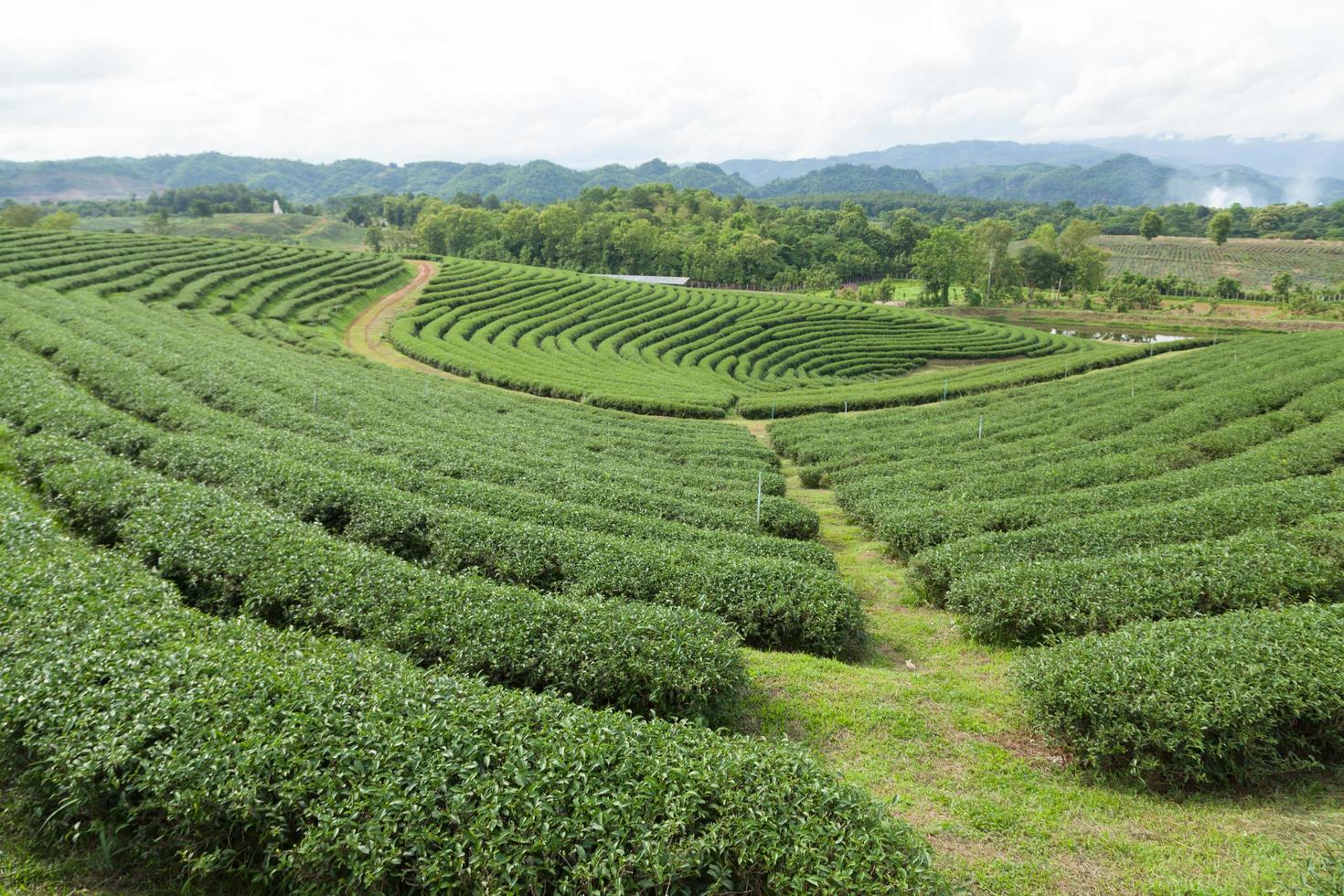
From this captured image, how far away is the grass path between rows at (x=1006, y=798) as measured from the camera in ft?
21.6

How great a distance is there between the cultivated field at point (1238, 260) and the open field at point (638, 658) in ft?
352

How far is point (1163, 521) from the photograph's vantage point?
14156mm

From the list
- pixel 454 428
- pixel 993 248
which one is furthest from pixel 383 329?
pixel 993 248

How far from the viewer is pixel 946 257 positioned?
88812 mm

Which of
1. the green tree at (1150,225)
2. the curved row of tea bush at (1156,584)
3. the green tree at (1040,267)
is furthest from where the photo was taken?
the green tree at (1150,225)

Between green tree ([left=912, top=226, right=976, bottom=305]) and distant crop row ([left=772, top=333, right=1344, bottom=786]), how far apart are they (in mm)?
62014

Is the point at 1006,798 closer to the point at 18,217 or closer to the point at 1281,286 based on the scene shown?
the point at 1281,286

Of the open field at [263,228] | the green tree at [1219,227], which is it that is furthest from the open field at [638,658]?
the green tree at [1219,227]

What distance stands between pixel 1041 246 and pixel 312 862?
10582 centimetres

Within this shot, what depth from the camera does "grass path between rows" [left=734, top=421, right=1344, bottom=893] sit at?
21.6 ft

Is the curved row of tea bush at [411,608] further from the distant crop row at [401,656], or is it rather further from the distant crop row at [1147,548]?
the distant crop row at [1147,548]

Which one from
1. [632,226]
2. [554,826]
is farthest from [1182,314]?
[554,826]

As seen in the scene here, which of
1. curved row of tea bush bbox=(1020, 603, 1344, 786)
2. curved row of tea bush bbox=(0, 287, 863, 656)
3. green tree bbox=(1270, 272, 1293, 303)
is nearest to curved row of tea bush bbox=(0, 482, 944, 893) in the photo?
curved row of tea bush bbox=(1020, 603, 1344, 786)

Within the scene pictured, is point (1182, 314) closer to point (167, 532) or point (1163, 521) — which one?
point (1163, 521)
